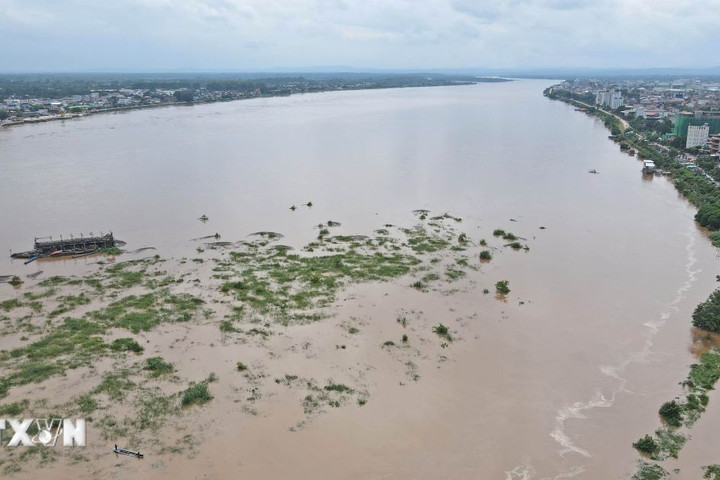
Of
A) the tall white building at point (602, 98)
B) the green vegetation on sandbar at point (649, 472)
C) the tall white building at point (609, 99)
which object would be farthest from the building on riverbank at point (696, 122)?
the green vegetation on sandbar at point (649, 472)

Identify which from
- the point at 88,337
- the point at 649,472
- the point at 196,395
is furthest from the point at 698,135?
the point at 88,337

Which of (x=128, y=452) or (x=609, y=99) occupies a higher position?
(x=609, y=99)

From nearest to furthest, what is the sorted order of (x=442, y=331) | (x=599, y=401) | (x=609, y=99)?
(x=599, y=401)
(x=442, y=331)
(x=609, y=99)

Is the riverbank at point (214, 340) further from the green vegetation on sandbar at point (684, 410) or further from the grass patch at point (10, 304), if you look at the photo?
the green vegetation on sandbar at point (684, 410)

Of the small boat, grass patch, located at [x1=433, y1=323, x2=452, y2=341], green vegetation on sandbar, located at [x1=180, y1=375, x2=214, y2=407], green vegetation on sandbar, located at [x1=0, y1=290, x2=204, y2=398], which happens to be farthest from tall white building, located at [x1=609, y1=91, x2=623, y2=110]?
the small boat

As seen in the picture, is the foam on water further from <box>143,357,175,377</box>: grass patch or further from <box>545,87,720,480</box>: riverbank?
<box>143,357,175,377</box>: grass patch

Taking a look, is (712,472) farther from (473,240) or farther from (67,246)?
(67,246)
